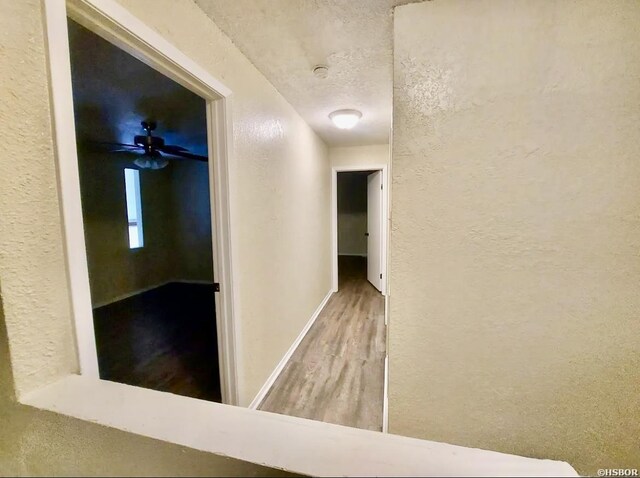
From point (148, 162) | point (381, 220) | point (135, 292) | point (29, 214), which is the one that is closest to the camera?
point (29, 214)

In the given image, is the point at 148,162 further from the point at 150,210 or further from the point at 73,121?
the point at 73,121

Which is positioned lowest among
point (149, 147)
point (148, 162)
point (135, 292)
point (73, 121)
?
point (135, 292)

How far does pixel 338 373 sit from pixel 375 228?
8.32 ft

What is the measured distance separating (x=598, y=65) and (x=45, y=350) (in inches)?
83.6

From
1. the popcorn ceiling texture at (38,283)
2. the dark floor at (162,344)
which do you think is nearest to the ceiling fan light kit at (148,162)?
the dark floor at (162,344)

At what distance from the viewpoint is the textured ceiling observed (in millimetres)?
1282

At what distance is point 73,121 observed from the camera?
0.80 meters

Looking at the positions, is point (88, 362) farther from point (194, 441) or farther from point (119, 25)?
point (119, 25)

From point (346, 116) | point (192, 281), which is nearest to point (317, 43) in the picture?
point (346, 116)

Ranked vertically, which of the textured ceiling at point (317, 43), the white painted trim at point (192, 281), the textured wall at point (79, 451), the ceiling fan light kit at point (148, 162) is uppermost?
the textured ceiling at point (317, 43)

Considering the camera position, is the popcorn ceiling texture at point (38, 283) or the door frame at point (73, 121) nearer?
the popcorn ceiling texture at point (38, 283)

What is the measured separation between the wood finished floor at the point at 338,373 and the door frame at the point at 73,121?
1.04 meters

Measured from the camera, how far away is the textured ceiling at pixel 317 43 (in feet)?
4.21

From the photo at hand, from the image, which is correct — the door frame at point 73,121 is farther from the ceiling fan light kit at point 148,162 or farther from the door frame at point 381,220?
the door frame at point 381,220
